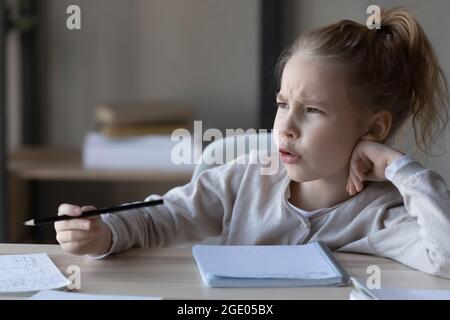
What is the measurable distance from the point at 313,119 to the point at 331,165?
0.26ft

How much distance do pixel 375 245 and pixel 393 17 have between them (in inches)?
13.9

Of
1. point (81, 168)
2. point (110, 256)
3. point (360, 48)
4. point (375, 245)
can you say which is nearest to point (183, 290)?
point (110, 256)

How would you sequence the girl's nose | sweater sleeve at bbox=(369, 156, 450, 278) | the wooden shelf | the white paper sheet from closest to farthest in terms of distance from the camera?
1. the white paper sheet
2. sweater sleeve at bbox=(369, 156, 450, 278)
3. the girl's nose
4. the wooden shelf

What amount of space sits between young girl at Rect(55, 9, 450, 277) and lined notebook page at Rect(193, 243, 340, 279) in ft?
0.38

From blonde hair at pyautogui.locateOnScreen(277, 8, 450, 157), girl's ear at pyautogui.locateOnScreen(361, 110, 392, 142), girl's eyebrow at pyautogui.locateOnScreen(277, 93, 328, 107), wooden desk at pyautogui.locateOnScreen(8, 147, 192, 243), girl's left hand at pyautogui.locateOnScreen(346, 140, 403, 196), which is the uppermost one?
blonde hair at pyautogui.locateOnScreen(277, 8, 450, 157)

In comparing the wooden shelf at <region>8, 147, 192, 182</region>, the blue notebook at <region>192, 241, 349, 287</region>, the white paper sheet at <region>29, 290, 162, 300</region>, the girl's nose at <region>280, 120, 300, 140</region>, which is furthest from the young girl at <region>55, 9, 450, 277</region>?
the wooden shelf at <region>8, 147, 192, 182</region>

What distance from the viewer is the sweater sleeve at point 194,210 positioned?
1206 mm

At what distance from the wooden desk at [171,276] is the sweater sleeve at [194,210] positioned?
96 millimetres

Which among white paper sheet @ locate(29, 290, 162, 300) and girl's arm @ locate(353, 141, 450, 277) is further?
girl's arm @ locate(353, 141, 450, 277)

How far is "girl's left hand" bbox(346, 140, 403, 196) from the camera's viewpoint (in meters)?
1.16

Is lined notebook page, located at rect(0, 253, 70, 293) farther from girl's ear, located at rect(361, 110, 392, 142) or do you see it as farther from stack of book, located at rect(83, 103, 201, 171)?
stack of book, located at rect(83, 103, 201, 171)

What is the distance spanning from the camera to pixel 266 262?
3.29 feet

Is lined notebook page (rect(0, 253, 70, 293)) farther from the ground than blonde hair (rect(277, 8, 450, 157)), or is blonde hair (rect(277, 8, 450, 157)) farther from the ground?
blonde hair (rect(277, 8, 450, 157))

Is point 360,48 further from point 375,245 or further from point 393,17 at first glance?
point 375,245
